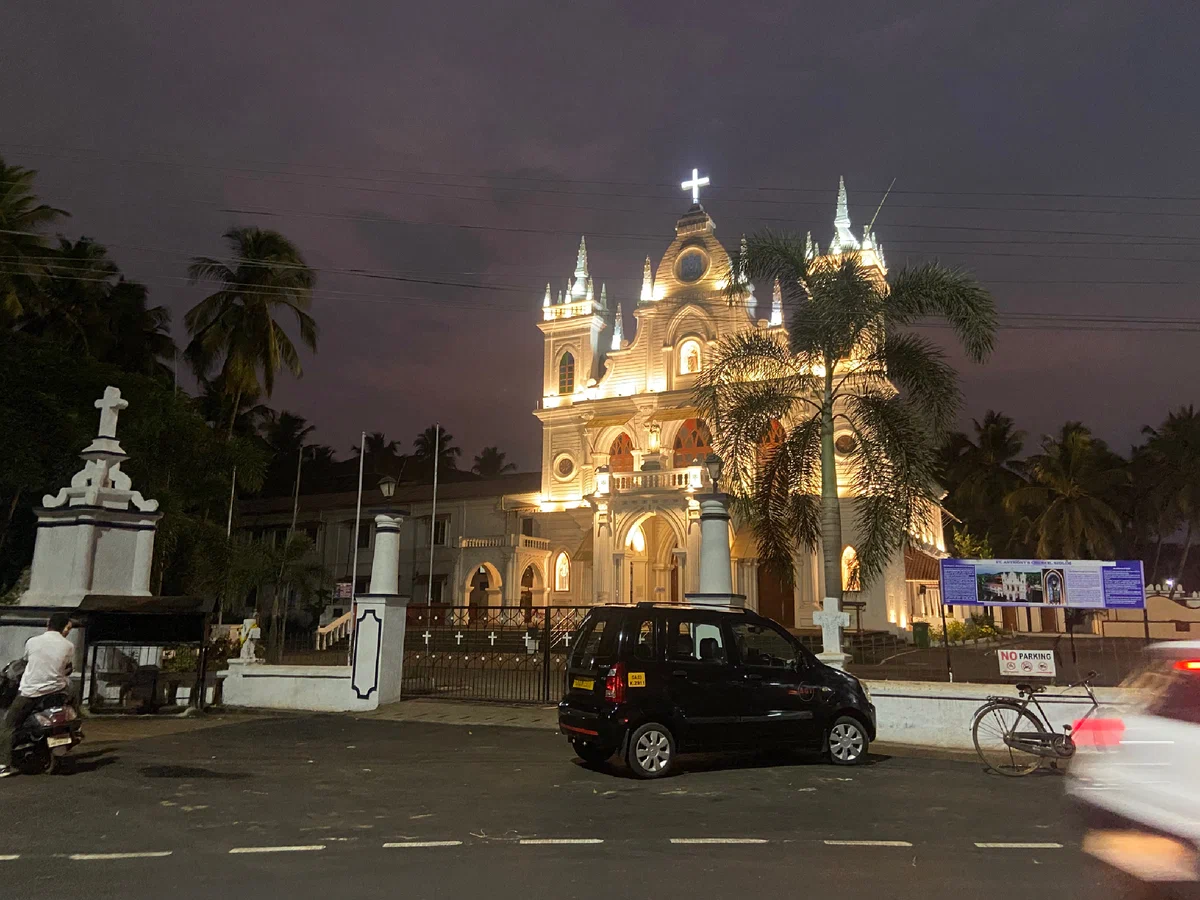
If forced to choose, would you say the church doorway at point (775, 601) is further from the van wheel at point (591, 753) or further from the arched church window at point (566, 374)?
the van wheel at point (591, 753)

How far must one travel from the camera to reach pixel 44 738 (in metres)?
8.51

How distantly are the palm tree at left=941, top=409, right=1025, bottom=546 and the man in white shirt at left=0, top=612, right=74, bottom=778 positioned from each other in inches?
1956

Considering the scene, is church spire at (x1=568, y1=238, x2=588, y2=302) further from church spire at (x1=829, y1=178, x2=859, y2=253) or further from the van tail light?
the van tail light

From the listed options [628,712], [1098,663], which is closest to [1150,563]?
[1098,663]

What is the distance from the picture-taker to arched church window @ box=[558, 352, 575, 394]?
40031mm

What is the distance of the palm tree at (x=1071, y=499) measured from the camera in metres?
43.1

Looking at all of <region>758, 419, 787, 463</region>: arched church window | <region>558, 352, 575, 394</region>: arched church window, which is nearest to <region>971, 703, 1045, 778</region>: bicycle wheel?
<region>758, 419, 787, 463</region>: arched church window

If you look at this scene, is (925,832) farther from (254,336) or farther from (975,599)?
(254,336)

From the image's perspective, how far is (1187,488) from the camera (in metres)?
45.9

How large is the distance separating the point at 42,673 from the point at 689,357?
1179 inches

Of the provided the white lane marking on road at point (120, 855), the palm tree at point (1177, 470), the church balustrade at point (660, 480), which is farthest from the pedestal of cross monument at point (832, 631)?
the palm tree at point (1177, 470)

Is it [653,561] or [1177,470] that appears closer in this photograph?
[653,561]

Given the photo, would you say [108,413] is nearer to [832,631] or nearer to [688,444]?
[832,631]

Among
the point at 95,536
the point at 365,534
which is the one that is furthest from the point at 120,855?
the point at 365,534
